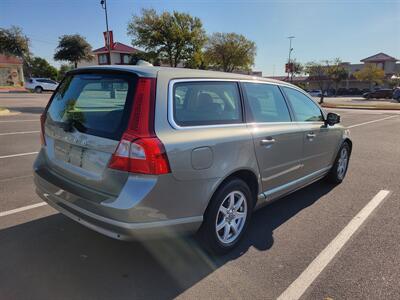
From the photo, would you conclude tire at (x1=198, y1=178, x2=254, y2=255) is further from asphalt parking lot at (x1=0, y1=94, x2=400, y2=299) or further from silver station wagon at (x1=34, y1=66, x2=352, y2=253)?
asphalt parking lot at (x1=0, y1=94, x2=400, y2=299)

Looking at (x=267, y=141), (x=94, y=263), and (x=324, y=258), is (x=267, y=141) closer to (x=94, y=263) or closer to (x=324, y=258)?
(x=324, y=258)

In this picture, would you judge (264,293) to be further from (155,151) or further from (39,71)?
(39,71)

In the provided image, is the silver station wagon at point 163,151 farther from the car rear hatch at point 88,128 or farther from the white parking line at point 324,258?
the white parking line at point 324,258

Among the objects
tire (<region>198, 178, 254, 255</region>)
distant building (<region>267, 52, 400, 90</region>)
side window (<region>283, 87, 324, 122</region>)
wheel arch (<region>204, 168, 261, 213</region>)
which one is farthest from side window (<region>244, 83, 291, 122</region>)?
distant building (<region>267, 52, 400, 90</region>)

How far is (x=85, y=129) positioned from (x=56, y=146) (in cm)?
54

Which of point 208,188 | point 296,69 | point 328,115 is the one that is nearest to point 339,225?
point 328,115

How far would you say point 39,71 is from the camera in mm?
65125

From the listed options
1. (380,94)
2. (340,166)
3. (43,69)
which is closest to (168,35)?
(340,166)

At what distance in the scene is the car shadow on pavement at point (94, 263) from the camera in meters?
2.67

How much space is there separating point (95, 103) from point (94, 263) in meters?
1.50

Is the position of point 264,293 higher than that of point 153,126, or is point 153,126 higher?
point 153,126

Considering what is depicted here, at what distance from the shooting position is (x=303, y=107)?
4492 mm

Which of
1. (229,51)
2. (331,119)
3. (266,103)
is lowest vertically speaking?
(331,119)

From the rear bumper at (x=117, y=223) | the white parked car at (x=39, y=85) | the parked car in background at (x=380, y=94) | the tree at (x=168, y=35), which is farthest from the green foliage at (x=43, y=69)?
the rear bumper at (x=117, y=223)
